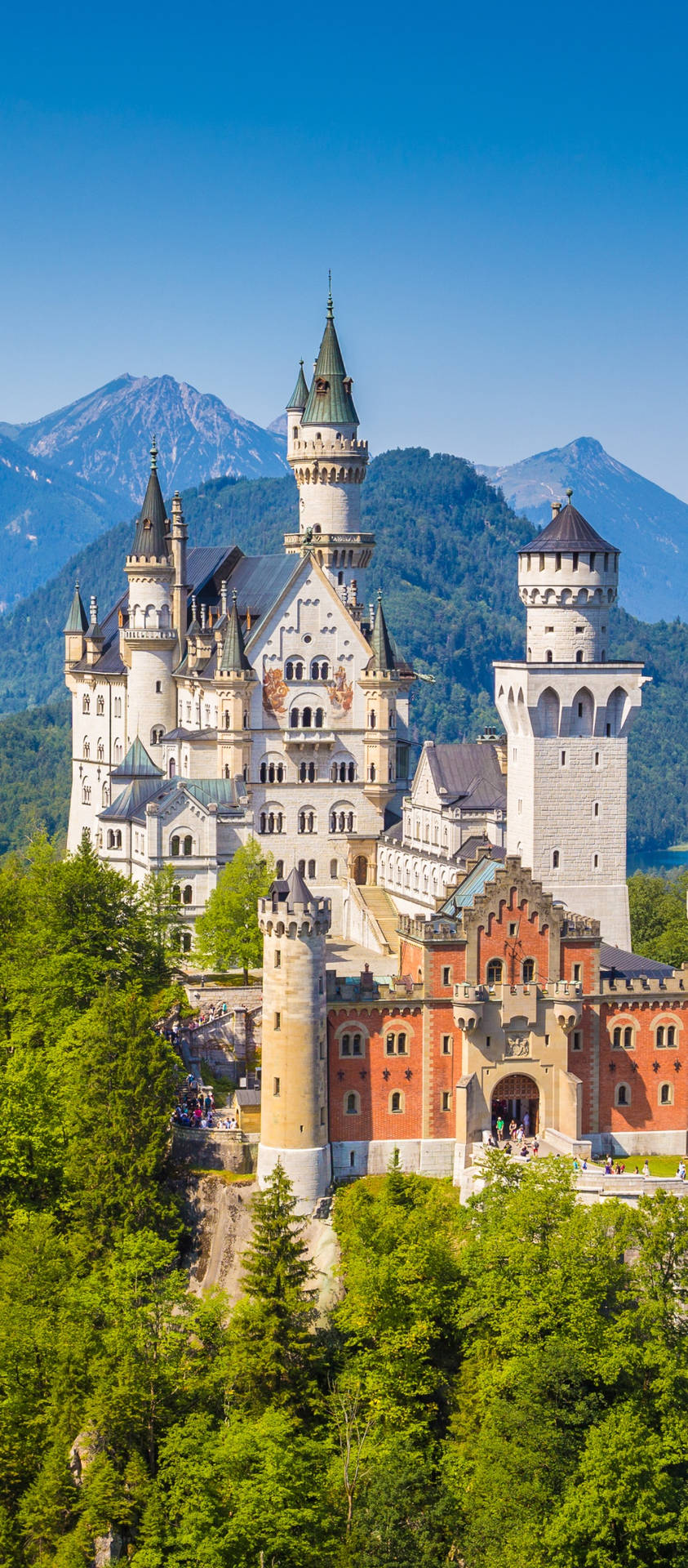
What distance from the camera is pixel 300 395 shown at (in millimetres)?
140500

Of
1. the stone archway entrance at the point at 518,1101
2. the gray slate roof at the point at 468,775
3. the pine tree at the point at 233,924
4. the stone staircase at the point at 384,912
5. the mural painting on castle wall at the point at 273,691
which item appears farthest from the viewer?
the mural painting on castle wall at the point at 273,691

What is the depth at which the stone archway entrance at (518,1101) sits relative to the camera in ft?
276

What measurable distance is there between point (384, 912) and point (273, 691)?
1550 centimetres

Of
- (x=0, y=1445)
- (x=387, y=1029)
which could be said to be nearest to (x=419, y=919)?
(x=387, y=1029)

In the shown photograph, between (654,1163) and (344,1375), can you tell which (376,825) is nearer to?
(654,1163)

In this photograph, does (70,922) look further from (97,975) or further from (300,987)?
(300,987)

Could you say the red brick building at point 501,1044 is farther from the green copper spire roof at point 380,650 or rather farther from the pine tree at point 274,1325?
the green copper spire roof at point 380,650

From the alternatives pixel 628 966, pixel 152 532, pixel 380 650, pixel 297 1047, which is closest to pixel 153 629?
pixel 152 532

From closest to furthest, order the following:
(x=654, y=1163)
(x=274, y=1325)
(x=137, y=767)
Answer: (x=274, y=1325) → (x=654, y=1163) → (x=137, y=767)

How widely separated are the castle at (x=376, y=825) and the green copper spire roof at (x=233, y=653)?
124 millimetres

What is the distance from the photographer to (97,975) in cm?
9438

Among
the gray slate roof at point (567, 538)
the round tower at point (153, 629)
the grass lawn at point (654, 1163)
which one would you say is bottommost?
the grass lawn at point (654, 1163)

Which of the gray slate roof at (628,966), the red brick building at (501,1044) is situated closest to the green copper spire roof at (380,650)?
the gray slate roof at (628,966)

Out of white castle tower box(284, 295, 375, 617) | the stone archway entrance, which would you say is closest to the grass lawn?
the stone archway entrance
